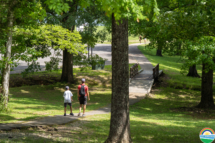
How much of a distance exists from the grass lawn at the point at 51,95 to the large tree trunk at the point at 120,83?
19.5ft

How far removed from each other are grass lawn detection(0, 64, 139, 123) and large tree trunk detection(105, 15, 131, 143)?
5950 mm

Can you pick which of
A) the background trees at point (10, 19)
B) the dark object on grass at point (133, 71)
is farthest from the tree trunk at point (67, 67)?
the background trees at point (10, 19)

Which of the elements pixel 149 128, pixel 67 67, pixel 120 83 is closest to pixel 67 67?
pixel 67 67

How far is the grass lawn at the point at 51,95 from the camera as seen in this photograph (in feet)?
45.0

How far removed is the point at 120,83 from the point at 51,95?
45.1 feet

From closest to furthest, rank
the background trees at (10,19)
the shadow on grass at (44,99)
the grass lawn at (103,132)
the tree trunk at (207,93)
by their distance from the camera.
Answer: the grass lawn at (103,132), the background trees at (10,19), the shadow on grass at (44,99), the tree trunk at (207,93)

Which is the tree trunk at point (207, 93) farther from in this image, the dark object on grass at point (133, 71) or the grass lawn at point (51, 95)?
the dark object on grass at point (133, 71)

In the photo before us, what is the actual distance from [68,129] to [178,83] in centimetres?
1717

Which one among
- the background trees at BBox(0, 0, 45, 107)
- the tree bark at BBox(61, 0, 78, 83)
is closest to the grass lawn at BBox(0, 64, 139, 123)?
the tree bark at BBox(61, 0, 78, 83)

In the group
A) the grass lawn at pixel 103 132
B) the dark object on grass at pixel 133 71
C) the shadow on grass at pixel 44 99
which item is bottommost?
the shadow on grass at pixel 44 99

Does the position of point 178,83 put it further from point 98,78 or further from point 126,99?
point 126,99

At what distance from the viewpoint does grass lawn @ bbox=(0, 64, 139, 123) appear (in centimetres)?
1370

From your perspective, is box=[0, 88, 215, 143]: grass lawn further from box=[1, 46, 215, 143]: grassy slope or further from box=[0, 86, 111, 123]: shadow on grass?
box=[0, 86, 111, 123]: shadow on grass

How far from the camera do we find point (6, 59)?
1156cm
